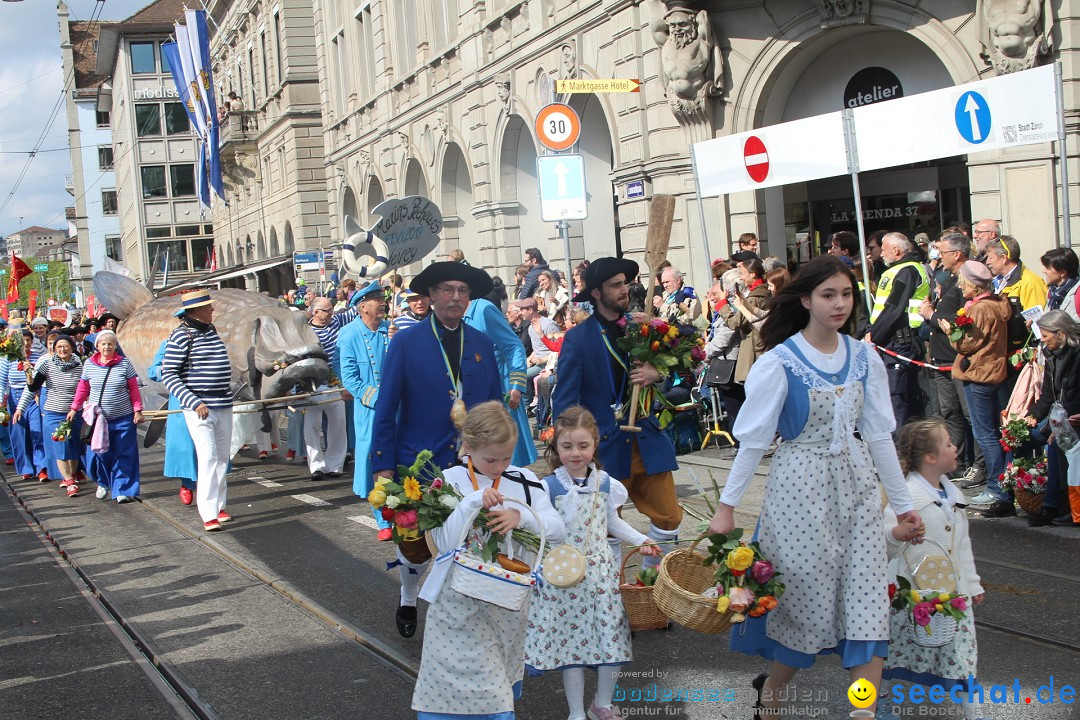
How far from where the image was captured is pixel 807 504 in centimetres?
425

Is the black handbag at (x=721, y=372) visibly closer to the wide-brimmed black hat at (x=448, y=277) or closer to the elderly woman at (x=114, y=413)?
the wide-brimmed black hat at (x=448, y=277)

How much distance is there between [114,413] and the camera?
12109mm

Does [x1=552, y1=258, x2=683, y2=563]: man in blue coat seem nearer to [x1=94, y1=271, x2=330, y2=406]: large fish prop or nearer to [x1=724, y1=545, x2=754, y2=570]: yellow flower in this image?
[x1=724, y1=545, x2=754, y2=570]: yellow flower

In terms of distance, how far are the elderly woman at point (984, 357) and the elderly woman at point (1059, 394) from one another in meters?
0.52

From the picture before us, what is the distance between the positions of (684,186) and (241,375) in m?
7.51

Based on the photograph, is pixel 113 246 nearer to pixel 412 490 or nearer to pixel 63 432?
pixel 63 432

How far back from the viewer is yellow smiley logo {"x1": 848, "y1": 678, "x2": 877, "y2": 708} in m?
4.16

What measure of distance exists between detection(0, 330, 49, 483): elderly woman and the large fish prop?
1327 millimetres

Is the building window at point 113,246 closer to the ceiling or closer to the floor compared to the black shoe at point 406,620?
closer to the ceiling

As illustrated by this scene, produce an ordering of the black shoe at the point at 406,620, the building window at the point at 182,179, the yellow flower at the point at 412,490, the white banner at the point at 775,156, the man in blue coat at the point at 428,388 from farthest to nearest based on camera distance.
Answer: the building window at the point at 182,179 < the white banner at the point at 775,156 < the black shoe at the point at 406,620 < the man in blue coat at the point at 428,388 < the yellow flower at the point at 412,490

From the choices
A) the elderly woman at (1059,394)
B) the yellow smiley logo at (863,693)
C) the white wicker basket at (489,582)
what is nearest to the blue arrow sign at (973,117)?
the elderly woman at (1059,394)

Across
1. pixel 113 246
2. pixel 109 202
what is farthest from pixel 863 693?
pixel 109 202

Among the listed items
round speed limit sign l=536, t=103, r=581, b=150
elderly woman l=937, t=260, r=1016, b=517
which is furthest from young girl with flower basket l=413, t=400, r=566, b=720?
round speed limit sign l=536, t=103, r=581, b=150

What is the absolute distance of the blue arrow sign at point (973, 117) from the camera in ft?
32.6
